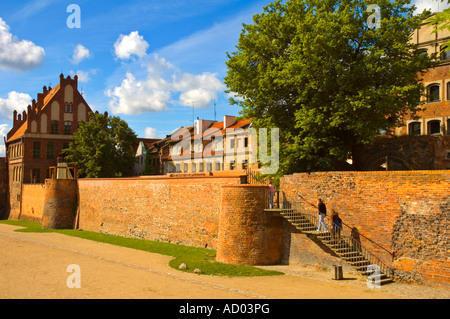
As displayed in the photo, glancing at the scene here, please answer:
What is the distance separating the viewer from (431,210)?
50.2 feet

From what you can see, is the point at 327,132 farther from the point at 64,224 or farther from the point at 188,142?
the point at 188,142

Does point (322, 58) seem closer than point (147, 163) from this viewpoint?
Yes

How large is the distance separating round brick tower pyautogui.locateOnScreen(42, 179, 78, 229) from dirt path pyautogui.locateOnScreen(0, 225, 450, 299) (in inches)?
635

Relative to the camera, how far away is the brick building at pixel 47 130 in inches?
2063

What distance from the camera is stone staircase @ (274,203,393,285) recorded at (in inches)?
648

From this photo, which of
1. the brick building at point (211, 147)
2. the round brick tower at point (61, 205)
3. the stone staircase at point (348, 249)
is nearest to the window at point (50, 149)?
the brick building at point (211, 147)

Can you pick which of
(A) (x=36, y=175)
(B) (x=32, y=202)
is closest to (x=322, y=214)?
(B) (x=32, y=202)

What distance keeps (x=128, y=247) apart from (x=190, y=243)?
4.25 metres

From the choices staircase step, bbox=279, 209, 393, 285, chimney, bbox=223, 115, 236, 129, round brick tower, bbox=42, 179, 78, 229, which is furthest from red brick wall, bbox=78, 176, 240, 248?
chimney, bbox=223, 115, 236, 129

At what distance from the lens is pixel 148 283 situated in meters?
16.6

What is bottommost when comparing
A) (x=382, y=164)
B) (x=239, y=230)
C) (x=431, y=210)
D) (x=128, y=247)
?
(x=128, y=247)

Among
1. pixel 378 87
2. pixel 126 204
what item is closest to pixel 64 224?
pixel 126 204

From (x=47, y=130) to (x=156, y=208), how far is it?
3055cm
